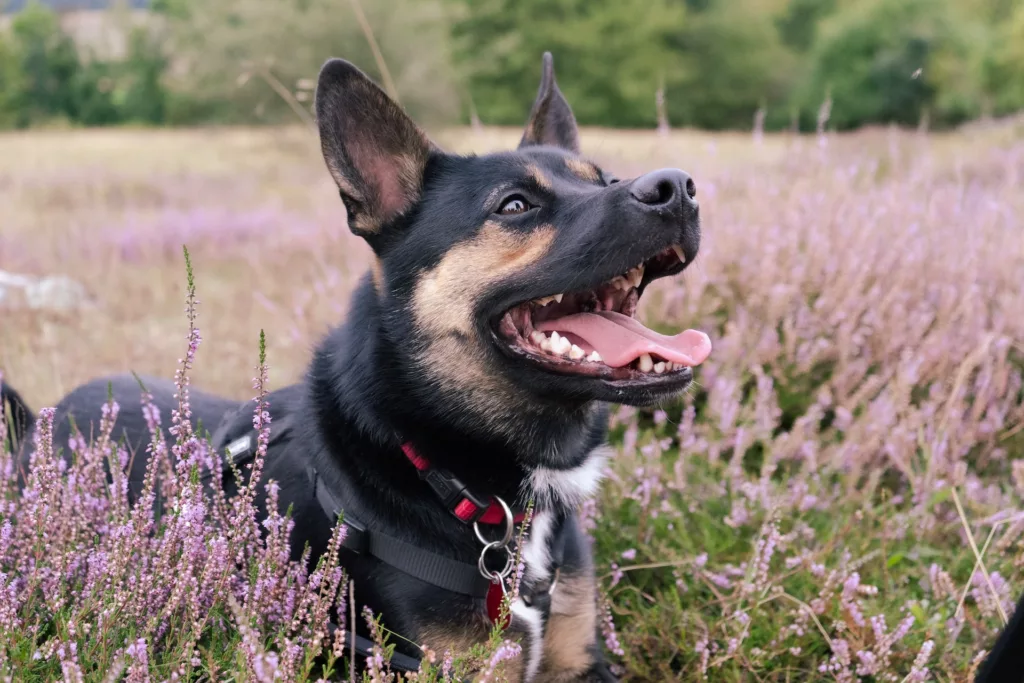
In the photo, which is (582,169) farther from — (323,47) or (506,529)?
(323,47)

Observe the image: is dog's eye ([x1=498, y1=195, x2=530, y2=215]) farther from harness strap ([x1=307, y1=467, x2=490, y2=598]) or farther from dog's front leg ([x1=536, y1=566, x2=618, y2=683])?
dog's front leg ([x1=536, y1=566, x2=618, y2=683])

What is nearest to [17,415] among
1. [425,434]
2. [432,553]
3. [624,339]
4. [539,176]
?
[425,434]

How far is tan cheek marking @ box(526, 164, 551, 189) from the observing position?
239 centimetres

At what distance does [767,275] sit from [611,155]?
5.89m

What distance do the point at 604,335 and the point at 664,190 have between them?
0.46 m

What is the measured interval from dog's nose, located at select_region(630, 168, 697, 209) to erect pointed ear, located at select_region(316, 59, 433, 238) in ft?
2.48

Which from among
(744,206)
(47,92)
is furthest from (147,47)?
(744,206)

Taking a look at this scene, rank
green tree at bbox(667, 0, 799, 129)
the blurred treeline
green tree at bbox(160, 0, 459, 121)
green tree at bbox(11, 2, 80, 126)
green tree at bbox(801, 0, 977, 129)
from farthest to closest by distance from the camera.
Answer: green tree at bbox(667, 0, 799, 129) → green tree at bbox(11, 2, 80, 126) → green tree at bbox(801, 0, 977, 129) → the blurred treeline → green tree at bbox(160, 0, 459, 121)

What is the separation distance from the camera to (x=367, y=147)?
7.90ft

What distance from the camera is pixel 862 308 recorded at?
389 centimetres

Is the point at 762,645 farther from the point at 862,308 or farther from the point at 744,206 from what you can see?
the point at 744,206

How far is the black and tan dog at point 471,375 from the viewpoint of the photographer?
212 cm

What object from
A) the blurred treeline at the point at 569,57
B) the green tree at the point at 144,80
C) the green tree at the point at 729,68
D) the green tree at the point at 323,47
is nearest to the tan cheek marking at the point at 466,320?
the green tree at the point at 323,47


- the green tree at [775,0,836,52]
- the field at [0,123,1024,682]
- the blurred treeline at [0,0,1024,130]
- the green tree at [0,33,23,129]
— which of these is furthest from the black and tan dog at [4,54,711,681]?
the green tree at [775,0,836,52]
